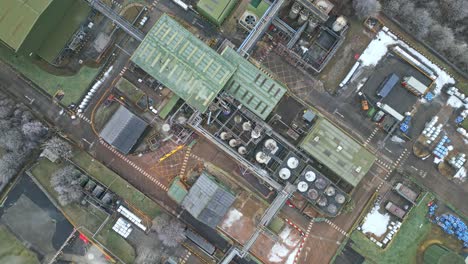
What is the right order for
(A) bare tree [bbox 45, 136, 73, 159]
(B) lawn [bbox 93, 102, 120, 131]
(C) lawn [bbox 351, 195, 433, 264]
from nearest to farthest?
(A) bare tree [bbox 45, 136, 73, 159] < (C) lawn [bbox 351, 195, 433, 264] < (B) lawn [bbox 93, 102, 120, 131]

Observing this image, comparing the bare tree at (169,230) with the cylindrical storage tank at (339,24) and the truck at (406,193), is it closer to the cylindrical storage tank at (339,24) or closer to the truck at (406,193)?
the truck at (406,193)

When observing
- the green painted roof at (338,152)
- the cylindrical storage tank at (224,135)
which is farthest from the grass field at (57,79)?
the green painted roof at (338,152)

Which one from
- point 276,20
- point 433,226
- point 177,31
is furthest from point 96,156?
point 433,226

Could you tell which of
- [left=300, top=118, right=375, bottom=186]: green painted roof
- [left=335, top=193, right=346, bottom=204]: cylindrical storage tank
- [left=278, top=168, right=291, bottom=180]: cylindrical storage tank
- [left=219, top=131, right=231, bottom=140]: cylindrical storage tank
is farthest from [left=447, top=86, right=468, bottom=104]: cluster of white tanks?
[left=219, top=131, right=231, bottom=140]: cylindrical storage tank

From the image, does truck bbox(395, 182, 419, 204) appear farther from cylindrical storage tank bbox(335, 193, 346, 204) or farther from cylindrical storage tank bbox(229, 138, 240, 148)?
cylindrical storage tank bbox(229, 138, 240, 148)

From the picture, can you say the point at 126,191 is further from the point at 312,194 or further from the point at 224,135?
the point at 312,194
